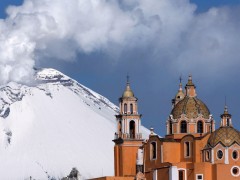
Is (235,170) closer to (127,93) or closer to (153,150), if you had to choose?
(153,150)

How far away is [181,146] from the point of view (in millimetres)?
121125

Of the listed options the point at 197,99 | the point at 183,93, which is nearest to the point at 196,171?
the point at 197,99

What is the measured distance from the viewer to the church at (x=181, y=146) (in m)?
117

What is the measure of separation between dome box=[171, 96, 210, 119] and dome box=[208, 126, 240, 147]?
15.2 feet

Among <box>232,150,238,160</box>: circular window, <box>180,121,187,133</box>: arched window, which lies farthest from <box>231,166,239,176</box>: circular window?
<box>180,121,187,133</box>: arched window

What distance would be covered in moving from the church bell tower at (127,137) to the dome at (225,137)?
37.6 ft

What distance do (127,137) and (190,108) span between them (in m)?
8.75

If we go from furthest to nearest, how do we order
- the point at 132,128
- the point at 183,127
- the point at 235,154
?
the point at 132,128 → the point at 183,127 → the point at 235,154

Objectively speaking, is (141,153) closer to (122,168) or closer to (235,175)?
(122,168)

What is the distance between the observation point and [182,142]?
4766 inches

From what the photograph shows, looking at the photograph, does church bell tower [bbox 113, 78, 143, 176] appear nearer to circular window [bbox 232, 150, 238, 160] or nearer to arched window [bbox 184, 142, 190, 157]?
arched window [bbox 184, 142, 190, 157]

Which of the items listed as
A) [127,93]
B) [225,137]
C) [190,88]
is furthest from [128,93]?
[225,137]

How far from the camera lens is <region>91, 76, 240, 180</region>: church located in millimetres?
116688

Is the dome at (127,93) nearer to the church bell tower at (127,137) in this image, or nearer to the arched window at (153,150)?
the church bell tower at (127,137)
